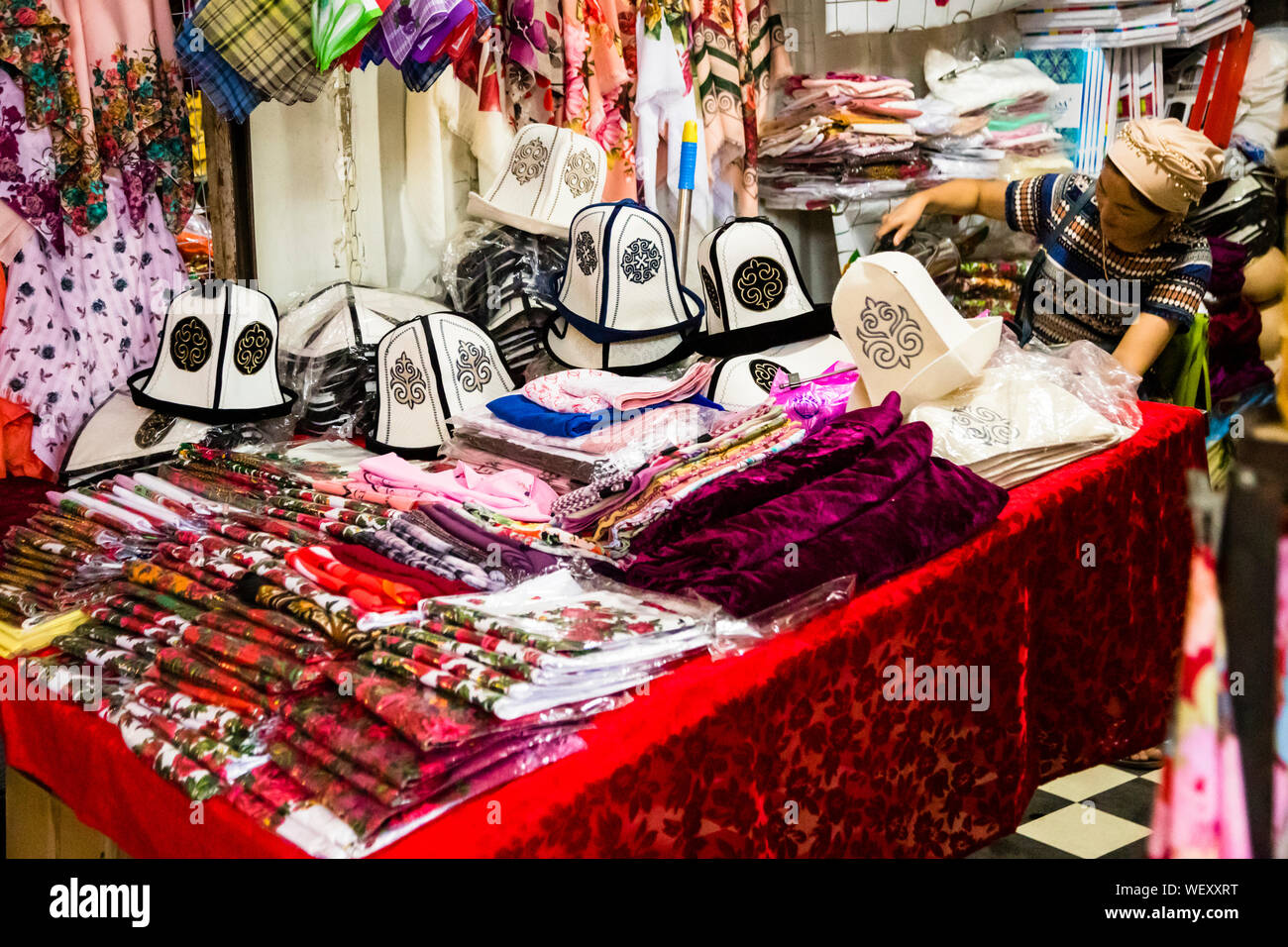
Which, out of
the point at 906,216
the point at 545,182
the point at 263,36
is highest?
the point at 263,36

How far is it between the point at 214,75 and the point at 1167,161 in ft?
7.38

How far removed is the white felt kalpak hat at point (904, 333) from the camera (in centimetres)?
210

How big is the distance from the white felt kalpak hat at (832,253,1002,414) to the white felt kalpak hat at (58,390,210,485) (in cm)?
143

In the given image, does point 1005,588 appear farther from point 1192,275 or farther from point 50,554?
point 50,554

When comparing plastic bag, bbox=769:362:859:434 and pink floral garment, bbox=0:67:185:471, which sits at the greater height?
pink floral garment, bbox=0:67:185:471

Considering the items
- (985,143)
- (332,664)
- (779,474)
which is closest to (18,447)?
(332,664)

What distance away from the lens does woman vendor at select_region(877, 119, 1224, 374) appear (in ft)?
8.87

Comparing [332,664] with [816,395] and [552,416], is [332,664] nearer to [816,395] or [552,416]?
[552,416]

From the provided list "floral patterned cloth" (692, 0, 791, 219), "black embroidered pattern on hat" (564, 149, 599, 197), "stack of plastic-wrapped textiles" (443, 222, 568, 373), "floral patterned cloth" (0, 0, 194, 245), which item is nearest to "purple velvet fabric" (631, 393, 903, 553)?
"stack of plastic-wrapped textiles" (443, 222, 568, 373)

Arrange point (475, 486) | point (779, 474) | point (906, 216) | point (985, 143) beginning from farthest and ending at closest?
point (985, 143), point (906, 216), point (475, 486), point (779, 474)

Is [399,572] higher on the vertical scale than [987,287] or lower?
lower

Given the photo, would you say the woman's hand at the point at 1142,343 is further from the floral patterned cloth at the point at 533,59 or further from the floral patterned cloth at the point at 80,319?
the floral patterned cloth at the point at 80,319

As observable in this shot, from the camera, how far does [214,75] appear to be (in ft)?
8.87

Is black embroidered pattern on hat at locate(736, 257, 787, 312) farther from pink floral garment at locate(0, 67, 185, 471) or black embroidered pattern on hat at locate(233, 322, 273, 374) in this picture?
pink floral garment at locate(0, 67, 185, 471)
